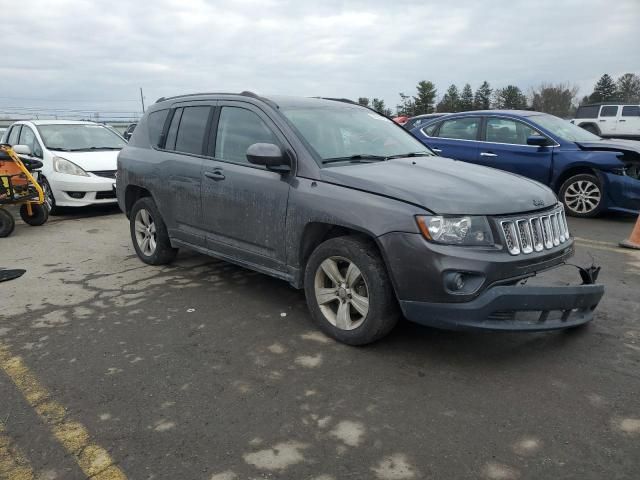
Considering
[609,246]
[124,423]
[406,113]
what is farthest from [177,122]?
[406,113]

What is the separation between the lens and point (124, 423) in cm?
277

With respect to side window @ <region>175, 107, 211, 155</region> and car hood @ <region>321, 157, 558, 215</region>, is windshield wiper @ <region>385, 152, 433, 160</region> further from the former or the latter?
side window @ <region>175, 107, 211, 155</region>

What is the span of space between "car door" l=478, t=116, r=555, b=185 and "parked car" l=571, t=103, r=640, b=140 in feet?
49.4

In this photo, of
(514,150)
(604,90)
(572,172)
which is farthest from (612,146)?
(604,90)

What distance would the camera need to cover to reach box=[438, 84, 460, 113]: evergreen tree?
57.3m

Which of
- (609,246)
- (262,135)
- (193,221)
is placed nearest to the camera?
(262,135)

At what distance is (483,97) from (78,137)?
224 feet

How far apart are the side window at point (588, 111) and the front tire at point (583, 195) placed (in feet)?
56.1

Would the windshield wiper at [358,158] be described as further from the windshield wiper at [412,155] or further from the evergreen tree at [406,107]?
the evergreen tree at [406,107]

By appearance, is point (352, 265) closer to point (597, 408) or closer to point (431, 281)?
point (431, 281)

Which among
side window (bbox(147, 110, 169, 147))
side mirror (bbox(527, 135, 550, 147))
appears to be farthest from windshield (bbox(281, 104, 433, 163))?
side mirror (bbox(527, 135, 550, 147))

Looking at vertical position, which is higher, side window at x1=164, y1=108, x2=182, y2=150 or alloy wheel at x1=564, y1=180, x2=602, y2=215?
side window at x1=164, y1=108, x2=182, y2=150

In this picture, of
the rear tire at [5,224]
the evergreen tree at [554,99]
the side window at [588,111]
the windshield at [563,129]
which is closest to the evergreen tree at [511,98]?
the evergreen tree at [554,99]

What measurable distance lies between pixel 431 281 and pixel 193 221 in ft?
8.35
